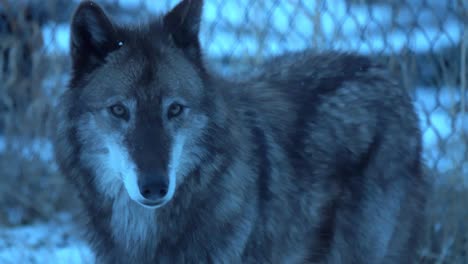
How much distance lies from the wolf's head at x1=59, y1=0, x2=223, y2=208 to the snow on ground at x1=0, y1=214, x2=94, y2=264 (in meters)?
1.49

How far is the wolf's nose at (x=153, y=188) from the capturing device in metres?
2.87

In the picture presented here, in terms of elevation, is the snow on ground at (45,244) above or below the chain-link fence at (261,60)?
below

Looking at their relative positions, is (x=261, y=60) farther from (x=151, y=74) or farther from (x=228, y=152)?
(x=151, y=74)

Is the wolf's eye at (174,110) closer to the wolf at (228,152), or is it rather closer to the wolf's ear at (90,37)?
the wolf at (228,152)

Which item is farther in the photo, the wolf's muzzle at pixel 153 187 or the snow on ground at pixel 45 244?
the snow on ground at pixel 45 244

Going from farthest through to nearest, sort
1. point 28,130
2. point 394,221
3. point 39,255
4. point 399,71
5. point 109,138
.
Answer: point 28,130 < point 399,71 < point 39,255 < point 394,221 < point 109,138

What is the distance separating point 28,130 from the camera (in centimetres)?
565

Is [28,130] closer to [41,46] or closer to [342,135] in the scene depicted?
[41,46]

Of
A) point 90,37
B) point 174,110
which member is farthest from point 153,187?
point 90,37

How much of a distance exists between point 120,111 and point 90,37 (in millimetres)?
367

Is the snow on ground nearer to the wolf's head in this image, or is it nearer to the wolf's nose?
the wolf's head

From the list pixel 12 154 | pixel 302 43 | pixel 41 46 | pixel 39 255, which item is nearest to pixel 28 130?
pixel 12 154

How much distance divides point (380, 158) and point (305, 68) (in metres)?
0.63

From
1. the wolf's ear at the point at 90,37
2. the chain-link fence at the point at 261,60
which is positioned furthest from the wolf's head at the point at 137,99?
the chain-link fence at the point at 261,60
